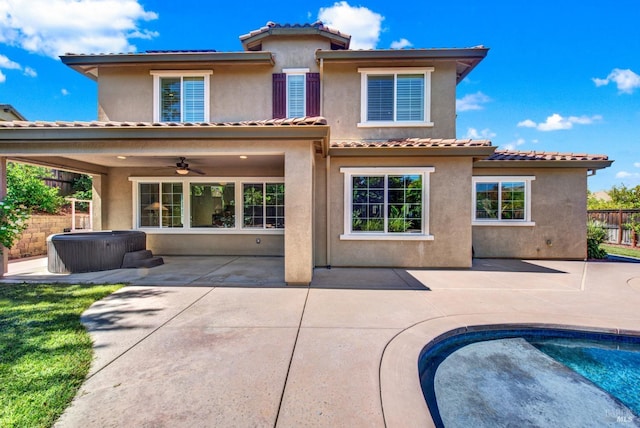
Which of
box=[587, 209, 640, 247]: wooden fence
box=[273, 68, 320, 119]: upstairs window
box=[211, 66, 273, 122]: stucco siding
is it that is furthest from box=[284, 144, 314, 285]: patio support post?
box=[587, 209, 640, 247]: wooden fence

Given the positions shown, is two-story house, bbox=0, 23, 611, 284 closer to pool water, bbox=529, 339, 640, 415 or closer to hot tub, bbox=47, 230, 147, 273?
hot tub, bbox=47, 230, 147, 273

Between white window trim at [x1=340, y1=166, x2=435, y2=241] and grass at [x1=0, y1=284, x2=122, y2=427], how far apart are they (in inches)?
249

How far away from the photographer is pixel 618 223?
1461 cm

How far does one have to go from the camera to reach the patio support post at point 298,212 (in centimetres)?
670

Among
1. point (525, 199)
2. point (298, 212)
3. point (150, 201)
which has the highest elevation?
point (525, 199)

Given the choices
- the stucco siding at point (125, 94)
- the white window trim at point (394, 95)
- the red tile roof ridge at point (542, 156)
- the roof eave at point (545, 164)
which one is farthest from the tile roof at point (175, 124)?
the red tile roof ridge at point (542, 156)

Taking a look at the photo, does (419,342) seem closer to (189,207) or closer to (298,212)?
(298,212)

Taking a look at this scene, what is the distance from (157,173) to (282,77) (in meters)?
6.08

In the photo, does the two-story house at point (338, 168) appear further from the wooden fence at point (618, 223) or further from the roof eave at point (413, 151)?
the wooden fence at point (618, 223)

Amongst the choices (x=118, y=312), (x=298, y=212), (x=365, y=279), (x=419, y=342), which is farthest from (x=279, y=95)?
(x=419, y=342)

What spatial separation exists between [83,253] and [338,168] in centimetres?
777

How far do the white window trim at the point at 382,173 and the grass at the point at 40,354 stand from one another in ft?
20.8

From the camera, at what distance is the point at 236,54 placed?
10.1 meters

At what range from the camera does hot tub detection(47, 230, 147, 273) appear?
25.8ft
